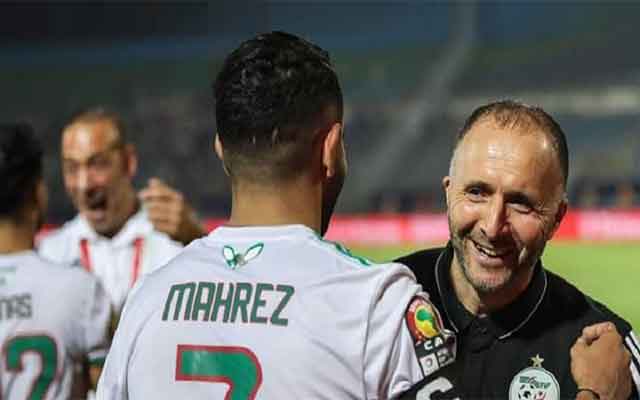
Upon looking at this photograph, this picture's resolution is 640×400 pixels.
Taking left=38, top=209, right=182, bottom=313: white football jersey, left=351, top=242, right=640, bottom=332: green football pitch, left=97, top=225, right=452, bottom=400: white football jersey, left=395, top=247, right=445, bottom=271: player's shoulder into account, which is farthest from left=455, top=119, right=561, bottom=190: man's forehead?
left=351, top=242, right=640, bottom=332: green football pitch

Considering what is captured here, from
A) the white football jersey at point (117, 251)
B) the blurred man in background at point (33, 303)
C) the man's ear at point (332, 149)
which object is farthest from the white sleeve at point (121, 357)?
the white football jersey at point (117, 251)

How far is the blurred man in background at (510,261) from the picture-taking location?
2623 mm

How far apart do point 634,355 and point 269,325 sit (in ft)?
3.61

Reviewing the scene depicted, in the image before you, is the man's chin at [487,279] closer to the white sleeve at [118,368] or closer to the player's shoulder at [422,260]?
the player's shoulder at [422,260]

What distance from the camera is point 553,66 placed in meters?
28.6

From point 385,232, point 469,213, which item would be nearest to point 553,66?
point 385,232

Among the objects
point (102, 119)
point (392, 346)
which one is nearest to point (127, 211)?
point (102, 119)

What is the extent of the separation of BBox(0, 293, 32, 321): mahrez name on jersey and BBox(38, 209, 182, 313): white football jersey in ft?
5.19

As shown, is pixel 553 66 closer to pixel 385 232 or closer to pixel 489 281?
pixel 385 232

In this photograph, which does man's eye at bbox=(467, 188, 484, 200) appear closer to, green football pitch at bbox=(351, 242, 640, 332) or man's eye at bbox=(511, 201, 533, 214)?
man's eye at bbox=(511, 201, 533, 214)

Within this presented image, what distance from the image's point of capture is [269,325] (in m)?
1.87

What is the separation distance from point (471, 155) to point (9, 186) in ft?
4.83

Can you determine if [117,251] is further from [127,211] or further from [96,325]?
[96,325]

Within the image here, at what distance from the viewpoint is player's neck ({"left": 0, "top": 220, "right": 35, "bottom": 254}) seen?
3.25 meters
